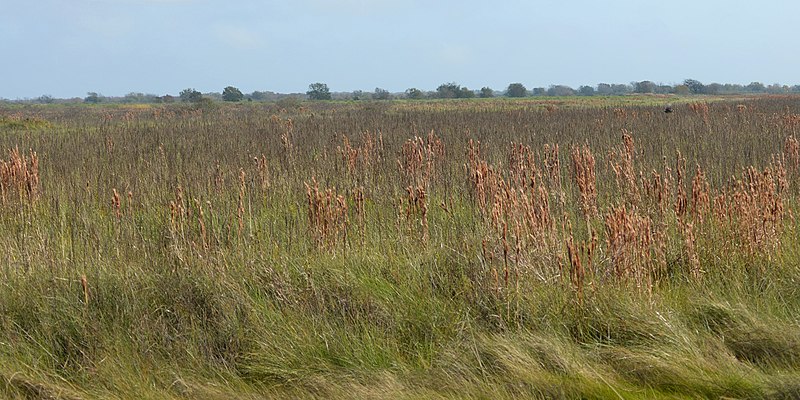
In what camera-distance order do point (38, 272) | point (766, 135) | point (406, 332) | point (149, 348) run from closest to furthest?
point (149, 348)
point (406, 332)
point (38, 272)
point (766, 135)

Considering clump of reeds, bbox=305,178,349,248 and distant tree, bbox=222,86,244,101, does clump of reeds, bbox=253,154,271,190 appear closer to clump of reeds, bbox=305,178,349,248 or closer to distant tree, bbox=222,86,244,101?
clump of reeds, bbox=305,178,349,248

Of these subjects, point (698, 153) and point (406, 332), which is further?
point (698, 153)

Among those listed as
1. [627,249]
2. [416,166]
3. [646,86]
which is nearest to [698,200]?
[627,249]

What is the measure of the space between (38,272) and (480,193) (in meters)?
2.97

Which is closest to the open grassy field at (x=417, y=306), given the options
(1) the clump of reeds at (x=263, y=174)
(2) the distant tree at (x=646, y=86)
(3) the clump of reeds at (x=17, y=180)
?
(3) the clump of reeds at (x=17, y=180)

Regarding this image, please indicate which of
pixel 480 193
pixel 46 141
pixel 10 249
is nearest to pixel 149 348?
pixel 10 249

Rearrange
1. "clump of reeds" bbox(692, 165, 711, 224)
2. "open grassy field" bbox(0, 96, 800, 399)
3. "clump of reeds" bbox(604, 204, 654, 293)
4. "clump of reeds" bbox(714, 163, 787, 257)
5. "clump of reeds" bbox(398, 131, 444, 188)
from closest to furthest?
"open grassy field" bbox(0, 96, 800, 399)
"clump of reeds" bbox(604, 204, 654, 293)
"clump of reeds" bbox(714, 163, 787, 257)
"clump of reeds" bbox(692, 165, 711, 224)
"clump of reeds" bbox(398, 131, 444, 188)

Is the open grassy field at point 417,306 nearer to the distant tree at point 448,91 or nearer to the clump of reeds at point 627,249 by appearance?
the clump of reeds at point 627,249

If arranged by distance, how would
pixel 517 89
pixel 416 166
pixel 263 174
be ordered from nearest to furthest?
pixel 263 174 < pixel 416 166 < pixel 517 89

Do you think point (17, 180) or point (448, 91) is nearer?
point (17, 180)

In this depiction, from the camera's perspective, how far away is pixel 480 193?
195 inches

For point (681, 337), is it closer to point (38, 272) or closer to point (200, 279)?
point (200, 279)

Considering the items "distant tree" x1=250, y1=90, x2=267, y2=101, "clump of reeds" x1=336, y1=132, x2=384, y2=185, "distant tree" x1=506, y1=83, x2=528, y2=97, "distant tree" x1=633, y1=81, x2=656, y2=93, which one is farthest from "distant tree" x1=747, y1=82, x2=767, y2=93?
"clump of reeds" x1=336, y1=132, x2=384, y2=185

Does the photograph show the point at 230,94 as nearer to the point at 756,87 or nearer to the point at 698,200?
the point at 698,200
